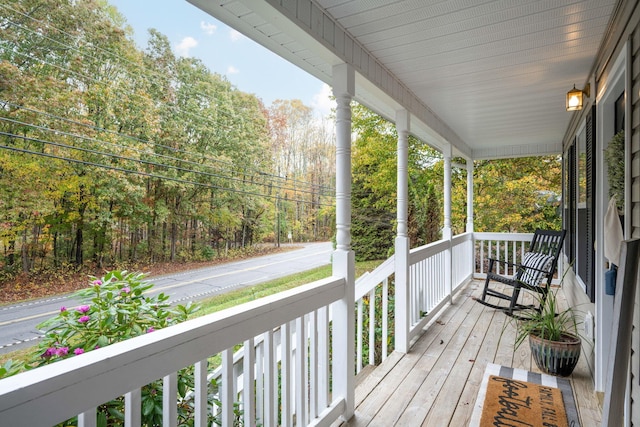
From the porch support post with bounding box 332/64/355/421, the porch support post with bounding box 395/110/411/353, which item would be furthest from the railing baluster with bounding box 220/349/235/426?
the porch support post with bounding box 395/110/411/353

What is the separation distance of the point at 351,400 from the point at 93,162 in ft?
6.62

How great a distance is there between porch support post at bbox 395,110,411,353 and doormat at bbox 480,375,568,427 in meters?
0.82

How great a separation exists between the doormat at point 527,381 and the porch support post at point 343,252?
32.3 inches

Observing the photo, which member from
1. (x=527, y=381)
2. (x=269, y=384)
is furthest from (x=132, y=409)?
(x=527, y=381)

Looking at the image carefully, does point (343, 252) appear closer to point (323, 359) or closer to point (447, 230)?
point (323, 359)

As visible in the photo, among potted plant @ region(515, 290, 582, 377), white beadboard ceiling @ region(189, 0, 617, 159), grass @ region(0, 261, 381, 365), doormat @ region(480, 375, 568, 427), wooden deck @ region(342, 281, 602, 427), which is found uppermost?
white beadboard ceiling @ region(189, 0, 617, 159)

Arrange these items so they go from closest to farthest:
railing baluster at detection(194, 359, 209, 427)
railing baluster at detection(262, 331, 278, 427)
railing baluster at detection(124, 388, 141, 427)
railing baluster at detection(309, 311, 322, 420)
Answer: railing baluster at detection(124, 388, 141, 427) → railing baluster at detection(194, 359, 209, 427) → railing baluster at detection(262, 331, 278, 427) → railing baluster at detection(309, 311, 322, 420)

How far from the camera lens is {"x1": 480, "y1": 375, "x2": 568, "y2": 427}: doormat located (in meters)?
2.27

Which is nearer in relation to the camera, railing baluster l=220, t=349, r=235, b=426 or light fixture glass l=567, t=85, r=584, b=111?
railing baluster l=220, t=349, r=235, b=426

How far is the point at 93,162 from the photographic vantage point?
1.17 m

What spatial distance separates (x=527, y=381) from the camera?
2.79 metres

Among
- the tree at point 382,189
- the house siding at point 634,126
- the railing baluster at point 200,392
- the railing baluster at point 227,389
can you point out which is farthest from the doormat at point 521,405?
the tree at point 382,189

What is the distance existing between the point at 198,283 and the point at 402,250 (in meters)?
2.18

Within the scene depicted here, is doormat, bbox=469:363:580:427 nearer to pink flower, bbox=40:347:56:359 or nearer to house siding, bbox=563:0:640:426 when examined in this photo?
house siding, bbox=563:0:640:426
